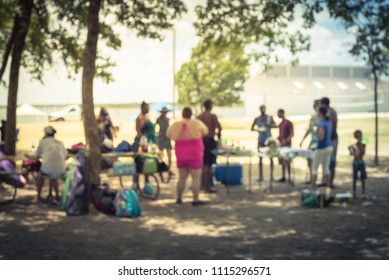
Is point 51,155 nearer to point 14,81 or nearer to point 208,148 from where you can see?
point 208,148

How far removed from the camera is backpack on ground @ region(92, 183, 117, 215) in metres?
11.2

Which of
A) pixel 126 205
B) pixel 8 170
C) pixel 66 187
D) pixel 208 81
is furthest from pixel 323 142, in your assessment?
pixel 208 81

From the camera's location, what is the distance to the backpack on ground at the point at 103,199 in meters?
11.2

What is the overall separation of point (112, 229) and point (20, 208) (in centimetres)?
301

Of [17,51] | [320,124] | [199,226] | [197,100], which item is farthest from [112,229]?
[197,100]

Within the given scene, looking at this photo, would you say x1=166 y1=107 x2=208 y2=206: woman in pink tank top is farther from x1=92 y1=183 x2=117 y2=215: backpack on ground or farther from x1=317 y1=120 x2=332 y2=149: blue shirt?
x1=317 y1=120 x2=332 y2=149: blue shirt

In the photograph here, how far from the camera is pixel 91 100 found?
1145cm

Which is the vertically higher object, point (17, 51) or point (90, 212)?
point (17, 51)

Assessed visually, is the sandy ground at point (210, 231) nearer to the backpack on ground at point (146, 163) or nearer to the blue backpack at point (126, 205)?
the blue backpack at point (126, 205)

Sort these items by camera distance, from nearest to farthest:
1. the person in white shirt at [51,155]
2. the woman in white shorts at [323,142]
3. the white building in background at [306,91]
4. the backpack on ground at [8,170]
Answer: the person in white shirt at [51,155]
the woman in white shorts at [323,142]
the backpack on ground at [8,170]
the white building in background at [306,91]

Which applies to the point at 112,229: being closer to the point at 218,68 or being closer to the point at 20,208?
the point at 20,208

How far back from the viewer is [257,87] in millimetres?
82500

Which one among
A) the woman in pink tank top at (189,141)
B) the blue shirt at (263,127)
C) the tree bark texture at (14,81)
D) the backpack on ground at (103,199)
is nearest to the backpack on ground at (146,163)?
the woman in pink tank top at (189,141)

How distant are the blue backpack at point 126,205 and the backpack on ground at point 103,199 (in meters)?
0.11
